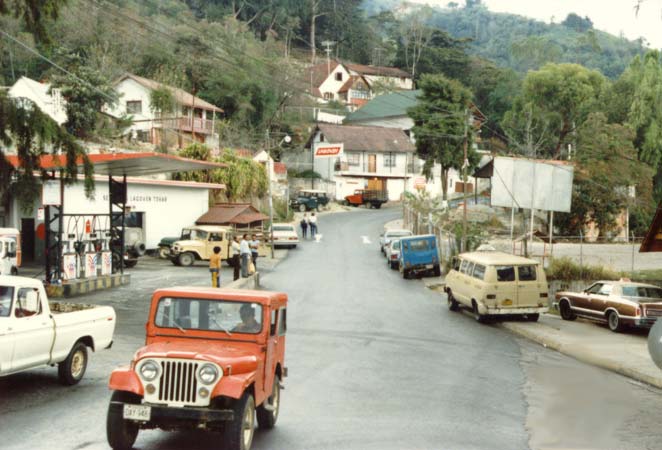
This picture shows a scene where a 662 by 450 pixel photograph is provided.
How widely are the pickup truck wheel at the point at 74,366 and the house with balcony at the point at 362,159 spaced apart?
239 feet

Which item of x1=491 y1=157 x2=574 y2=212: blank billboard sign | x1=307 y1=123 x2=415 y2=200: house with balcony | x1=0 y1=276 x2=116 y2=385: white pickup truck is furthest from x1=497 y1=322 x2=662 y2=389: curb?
x1=307 y1=123 x2=415 y2=200: house with balcony

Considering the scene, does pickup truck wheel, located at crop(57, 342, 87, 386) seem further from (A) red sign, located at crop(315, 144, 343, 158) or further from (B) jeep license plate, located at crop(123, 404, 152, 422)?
(A) red sign, located at crop(315, 144, 343, 158)

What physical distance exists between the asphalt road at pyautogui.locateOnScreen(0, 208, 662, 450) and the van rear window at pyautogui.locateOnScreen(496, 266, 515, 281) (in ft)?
5.36

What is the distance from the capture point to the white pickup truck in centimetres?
1165

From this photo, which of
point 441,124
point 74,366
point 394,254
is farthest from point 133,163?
point 441,124

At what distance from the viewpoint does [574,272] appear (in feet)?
102

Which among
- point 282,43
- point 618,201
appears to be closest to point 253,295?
point 618,201

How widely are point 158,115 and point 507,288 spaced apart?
48596mm

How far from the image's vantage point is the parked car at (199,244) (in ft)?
129

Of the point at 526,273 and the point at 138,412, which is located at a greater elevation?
the point at 138,412

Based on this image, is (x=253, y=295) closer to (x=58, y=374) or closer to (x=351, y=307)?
(x=58, y=374)

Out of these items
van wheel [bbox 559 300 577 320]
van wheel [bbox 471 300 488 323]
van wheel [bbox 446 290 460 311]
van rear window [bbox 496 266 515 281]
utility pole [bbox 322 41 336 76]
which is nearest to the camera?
van rear window [bbox 496 266 515 281]

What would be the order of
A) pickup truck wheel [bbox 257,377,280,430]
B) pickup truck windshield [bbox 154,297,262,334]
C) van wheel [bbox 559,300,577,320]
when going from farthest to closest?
van wheel [bbox 559,300,577,320], pickup truck wheel [bbox 257,377,280,430], pickup truck windshield [bbox 154,297,262,334]

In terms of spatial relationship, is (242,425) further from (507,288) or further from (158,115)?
(158,115)
